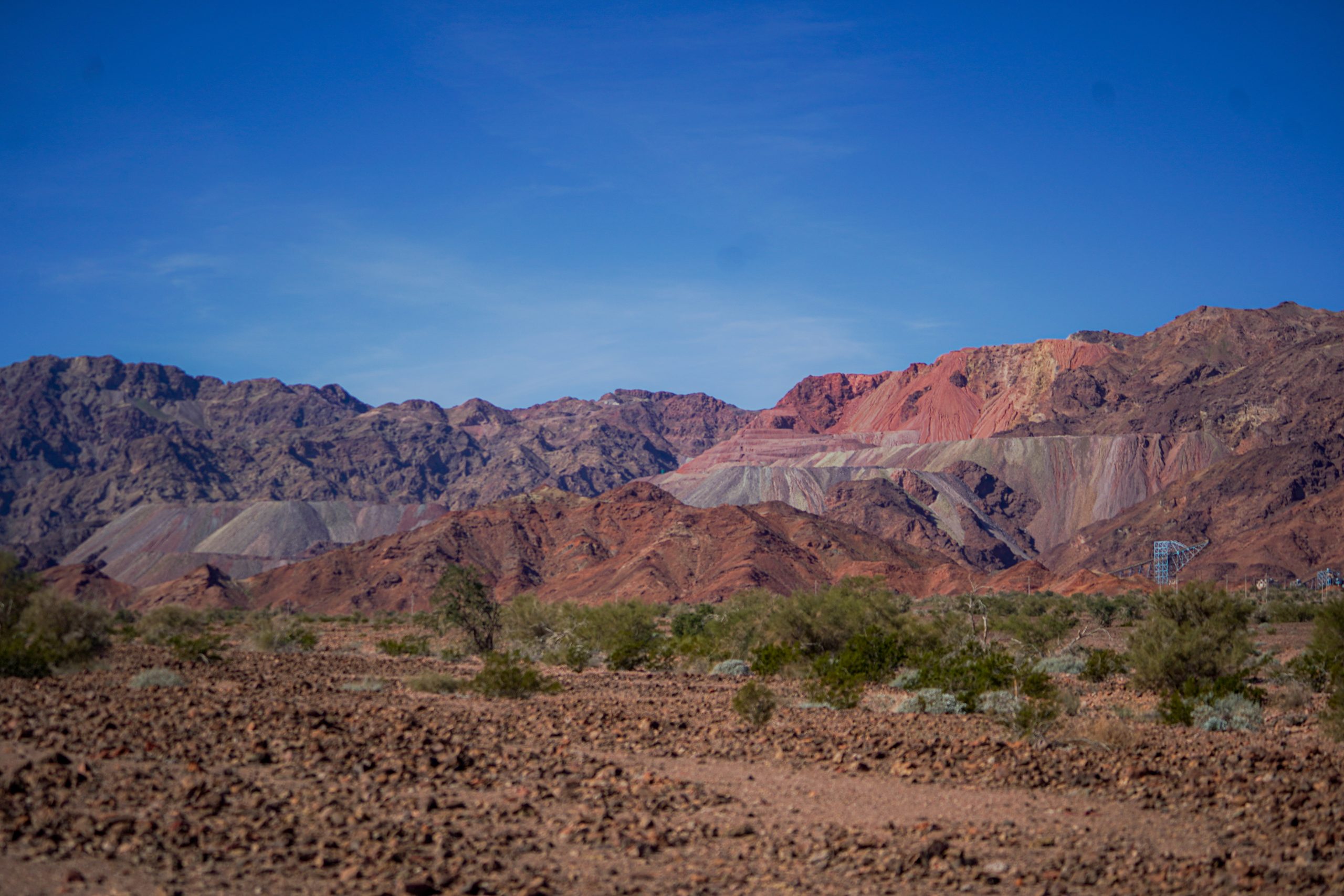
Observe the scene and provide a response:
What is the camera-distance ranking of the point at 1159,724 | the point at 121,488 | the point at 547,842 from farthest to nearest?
1. the point at 121,488
2. the point at 1159,724
3. the point at 547,842

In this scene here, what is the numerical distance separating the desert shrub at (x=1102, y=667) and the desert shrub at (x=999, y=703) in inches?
291

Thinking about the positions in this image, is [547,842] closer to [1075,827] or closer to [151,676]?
[1075,827]

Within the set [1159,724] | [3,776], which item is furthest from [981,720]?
[3,776]

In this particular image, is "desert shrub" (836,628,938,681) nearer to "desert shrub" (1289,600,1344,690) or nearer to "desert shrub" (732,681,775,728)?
"desert shrub" (732,681,775,728)

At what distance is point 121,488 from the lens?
186 m

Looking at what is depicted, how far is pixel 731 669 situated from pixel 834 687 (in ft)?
27.8

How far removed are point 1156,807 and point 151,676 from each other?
1607cm

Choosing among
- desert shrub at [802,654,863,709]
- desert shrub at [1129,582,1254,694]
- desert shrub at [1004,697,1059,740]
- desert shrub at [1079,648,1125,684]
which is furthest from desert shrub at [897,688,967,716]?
desert shrub at [1079,648,1125,684]

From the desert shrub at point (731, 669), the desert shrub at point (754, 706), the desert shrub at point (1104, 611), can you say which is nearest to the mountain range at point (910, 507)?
the desert shrub at point (1104, 611)

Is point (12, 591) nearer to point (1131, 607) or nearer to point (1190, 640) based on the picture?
point (1190, 640)

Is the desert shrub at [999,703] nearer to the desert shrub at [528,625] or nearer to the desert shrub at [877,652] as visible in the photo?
the desert shrub at [877,652]

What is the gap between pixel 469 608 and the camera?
116ft

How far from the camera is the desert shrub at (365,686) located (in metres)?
20.2

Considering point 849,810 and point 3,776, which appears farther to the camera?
point 849,810
